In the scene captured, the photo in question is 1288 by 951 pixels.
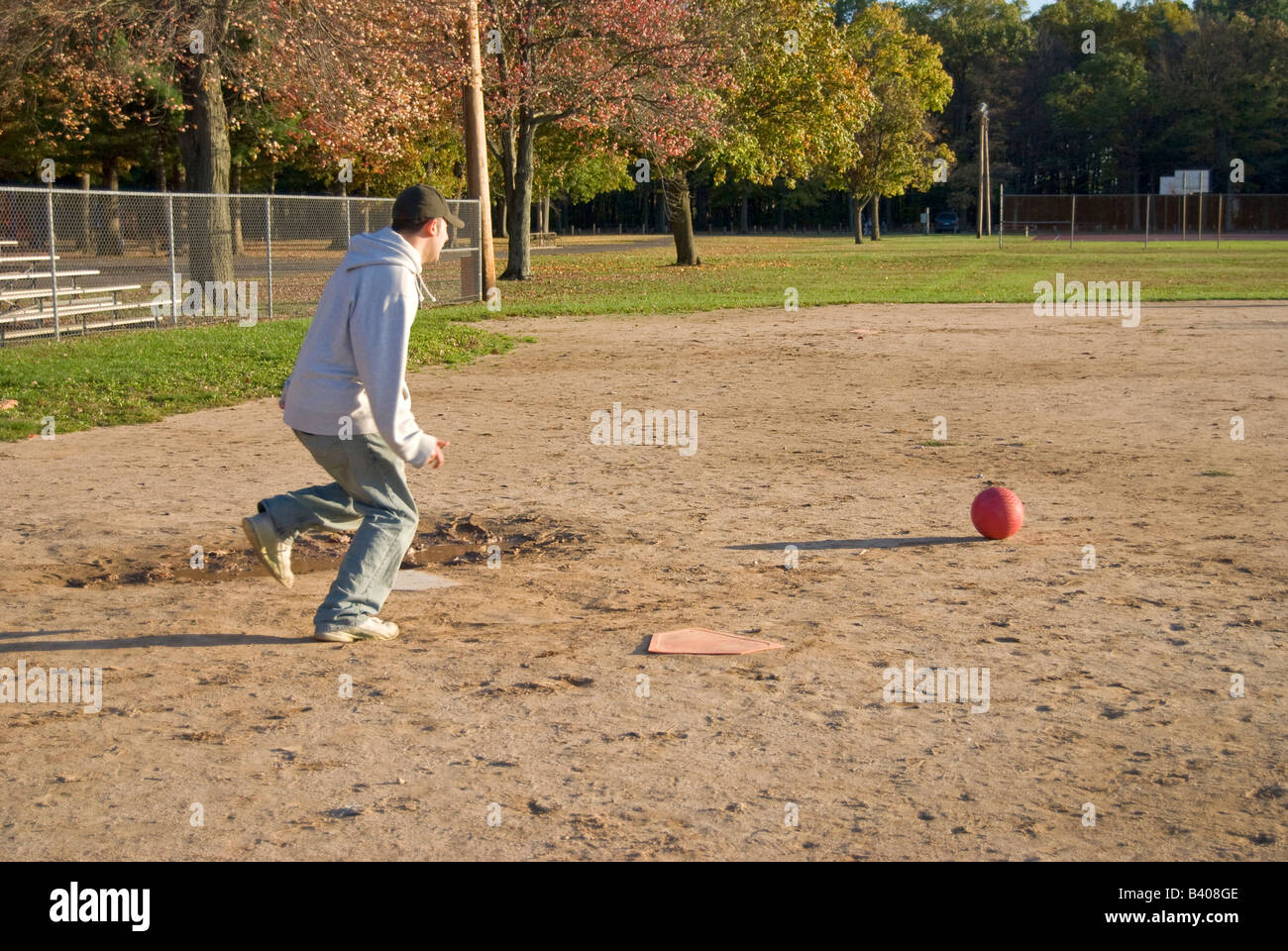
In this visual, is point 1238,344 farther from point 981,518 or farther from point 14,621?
point 14,621

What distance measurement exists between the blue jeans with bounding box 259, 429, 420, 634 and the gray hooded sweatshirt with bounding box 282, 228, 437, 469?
0.34ft

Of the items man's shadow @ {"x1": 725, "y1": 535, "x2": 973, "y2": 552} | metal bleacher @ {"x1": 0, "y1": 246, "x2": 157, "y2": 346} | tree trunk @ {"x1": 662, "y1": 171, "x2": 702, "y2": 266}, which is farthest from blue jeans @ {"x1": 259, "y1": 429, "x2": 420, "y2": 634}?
tree trunk @ {"x1": 662, "y1": 171, "x2": 702, "y2": 266}

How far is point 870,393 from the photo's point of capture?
14031mm

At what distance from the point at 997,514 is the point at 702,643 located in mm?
2615

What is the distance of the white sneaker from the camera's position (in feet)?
19.0

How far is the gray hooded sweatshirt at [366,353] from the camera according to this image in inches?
214

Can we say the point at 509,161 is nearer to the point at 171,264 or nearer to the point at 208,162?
the point at 208,162

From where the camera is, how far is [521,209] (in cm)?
3553

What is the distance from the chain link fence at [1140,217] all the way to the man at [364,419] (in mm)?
63219
